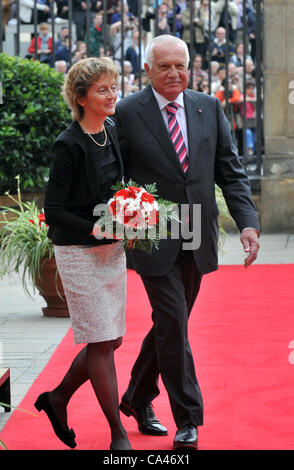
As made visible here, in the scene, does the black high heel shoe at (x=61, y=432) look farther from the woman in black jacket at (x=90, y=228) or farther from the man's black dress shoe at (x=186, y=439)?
the man's black dress shoe at (x=186, y=439)

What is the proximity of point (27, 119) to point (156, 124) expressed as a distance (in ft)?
21.0

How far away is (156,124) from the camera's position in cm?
461

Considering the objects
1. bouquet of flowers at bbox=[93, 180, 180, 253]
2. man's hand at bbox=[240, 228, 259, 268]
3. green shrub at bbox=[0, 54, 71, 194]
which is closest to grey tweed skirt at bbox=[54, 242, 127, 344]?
bouquet of flowers at bbox=[93, 180, 180, 253]

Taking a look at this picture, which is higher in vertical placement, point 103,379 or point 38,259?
point 103,379

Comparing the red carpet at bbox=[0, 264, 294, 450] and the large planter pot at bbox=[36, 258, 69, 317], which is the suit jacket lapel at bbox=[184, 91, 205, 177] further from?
the large planter pot at bbox=[36, 258, 69, 317]

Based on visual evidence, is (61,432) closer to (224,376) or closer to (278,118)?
(224,376)

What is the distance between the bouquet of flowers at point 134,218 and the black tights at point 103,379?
0.48 m

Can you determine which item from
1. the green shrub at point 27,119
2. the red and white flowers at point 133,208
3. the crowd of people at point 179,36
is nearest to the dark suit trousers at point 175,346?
the red and white flowers at point 133,208

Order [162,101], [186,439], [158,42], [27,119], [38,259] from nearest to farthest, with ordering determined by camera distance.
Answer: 1. [186,439]
2. [158,42]
3. [162,101]
4. [38,259]
5. [27,119]

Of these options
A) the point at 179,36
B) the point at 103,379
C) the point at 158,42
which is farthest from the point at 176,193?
the point at 179,36
